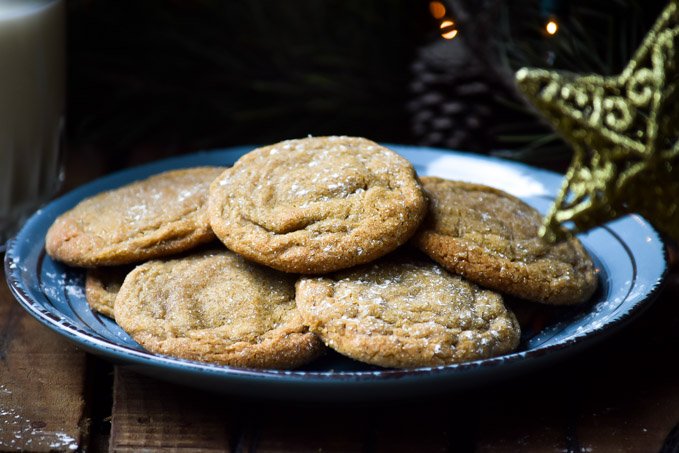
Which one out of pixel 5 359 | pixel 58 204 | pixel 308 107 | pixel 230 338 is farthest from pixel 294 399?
pixel 308 107

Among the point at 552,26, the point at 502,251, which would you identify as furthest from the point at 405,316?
the point at 552,26

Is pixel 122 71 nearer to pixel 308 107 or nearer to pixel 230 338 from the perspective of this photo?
pixel 308 107

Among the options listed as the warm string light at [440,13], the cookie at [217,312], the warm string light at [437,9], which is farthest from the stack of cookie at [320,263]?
the warm string light at [437,9]

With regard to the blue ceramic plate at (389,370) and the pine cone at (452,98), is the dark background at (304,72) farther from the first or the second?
the blue ceramic plate at (389,370)

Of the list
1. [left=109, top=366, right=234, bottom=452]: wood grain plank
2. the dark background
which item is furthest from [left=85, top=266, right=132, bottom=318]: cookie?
the dark background

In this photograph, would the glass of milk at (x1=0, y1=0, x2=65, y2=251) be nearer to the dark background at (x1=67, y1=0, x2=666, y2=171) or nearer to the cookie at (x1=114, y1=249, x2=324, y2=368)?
the dark background at (x1=67, y1=0, x2=666, y2=171)
